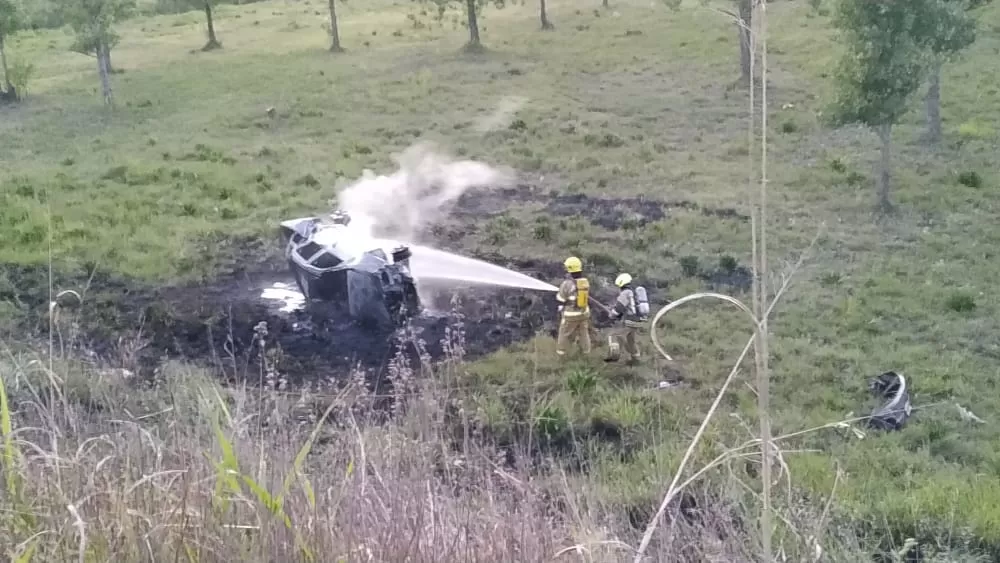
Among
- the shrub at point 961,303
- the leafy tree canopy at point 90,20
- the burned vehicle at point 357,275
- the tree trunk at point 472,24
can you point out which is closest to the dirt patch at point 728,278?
the shrub at point 961,303

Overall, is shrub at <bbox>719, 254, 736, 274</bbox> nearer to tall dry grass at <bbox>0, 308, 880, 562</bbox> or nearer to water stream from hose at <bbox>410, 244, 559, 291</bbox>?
water stream from hose at <bbox>410, 244, 559, 291</bbox>

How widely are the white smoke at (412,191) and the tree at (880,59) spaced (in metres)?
4.85

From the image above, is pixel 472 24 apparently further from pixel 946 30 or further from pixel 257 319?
pixel 257 319

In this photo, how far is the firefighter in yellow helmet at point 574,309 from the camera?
27.0 ft

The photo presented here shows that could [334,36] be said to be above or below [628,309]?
above

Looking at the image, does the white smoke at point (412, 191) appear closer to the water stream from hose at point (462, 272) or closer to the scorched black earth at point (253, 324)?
the water stream from hose at point (462, 272)

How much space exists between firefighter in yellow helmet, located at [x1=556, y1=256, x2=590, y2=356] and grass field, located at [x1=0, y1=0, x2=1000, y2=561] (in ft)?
0.67

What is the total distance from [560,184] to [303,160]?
426cm

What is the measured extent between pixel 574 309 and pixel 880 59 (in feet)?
20.1

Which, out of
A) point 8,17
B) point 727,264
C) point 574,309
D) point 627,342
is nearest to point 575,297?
point 574,309

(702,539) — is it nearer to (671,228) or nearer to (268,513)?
(268,513)

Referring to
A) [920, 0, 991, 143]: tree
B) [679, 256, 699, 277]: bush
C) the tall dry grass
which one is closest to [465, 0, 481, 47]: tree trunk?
[920, 0, 991, 143]: tree

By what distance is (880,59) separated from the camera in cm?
1196

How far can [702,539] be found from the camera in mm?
2781
